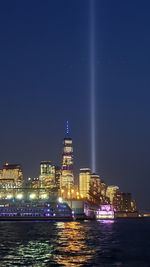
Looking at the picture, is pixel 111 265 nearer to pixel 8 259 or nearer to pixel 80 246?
pixel 8 259

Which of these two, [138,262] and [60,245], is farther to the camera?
[60,245]

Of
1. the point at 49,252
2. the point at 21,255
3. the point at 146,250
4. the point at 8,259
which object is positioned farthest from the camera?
the point at 146,250

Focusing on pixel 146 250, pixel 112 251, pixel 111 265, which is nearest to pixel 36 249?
pixel 112 251

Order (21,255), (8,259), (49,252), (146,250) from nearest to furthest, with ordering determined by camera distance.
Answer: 1. (8,259)
2. (21,255)
3. (49,252)
4. (146,250)

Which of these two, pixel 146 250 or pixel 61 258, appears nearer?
pixel 61 258

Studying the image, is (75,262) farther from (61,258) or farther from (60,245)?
(60,245)

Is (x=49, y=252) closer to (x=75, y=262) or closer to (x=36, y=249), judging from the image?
(x=36, y=249)

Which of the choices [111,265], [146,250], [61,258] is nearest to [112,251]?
[146,250]

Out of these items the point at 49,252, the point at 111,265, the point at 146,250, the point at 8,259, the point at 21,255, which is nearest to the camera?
the point at 111,265

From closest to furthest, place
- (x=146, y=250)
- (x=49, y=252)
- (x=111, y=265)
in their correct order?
1. (x=111, y=265)
2. (x=49, y=252)
3. (x=146, y=250)
